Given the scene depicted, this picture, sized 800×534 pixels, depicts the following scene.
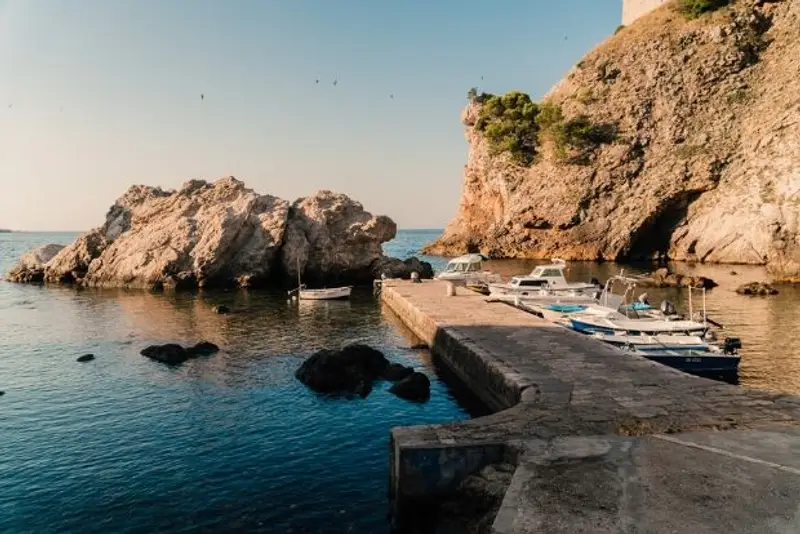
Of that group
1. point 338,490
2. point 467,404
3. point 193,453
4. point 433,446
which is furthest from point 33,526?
point 467,404

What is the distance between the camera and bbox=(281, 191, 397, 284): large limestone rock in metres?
62.3

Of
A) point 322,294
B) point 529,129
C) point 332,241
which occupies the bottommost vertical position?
point 322,294

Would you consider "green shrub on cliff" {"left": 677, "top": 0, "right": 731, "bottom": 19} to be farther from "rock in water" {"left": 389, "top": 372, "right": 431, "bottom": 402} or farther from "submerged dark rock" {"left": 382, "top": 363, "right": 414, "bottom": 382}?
"rock in water" {"left": 389, "top": 372, "right": 431, "bottom": 402}

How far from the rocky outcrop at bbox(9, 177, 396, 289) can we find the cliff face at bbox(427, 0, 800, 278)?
4044cm

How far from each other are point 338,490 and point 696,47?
10016cm

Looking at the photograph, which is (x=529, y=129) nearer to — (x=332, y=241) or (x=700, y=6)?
(x=700, y=6)

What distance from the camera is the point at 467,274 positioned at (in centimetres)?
5481

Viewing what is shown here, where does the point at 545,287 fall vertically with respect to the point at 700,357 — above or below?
above

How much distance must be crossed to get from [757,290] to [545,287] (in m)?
19.5

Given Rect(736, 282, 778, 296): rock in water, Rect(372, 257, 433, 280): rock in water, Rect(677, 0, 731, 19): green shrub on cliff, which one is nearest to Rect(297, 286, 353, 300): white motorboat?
Rect(372, 257, 433, 280): rock in water

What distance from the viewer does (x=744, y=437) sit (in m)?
11.4

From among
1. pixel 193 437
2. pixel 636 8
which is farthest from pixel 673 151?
pixel 193 437

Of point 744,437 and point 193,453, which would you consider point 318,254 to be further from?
point 744,437

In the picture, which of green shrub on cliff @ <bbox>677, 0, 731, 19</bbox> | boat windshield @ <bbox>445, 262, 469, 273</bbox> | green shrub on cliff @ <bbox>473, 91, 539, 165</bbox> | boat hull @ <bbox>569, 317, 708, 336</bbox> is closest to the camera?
boat hull @ <bbox>569, 317, 708, 336</bbox>
